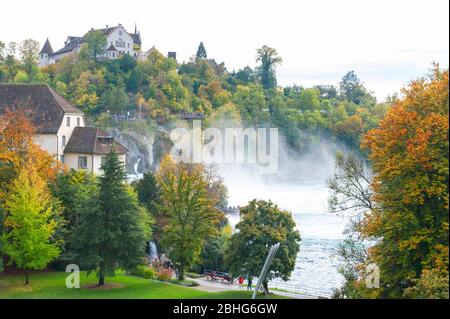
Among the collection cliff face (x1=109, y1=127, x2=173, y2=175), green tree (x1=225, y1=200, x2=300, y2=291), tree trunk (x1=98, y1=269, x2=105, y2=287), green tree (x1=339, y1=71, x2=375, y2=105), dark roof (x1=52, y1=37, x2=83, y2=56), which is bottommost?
tree trunk (x1=98, y1=269, x2=105, y2=287)

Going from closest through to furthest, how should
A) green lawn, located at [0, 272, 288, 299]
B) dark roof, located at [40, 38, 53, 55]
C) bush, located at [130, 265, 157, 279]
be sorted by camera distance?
green lawn, located at [0, 272, 288, 299] → bush, located at [130, 265, 157, 279] → dark roof, located at [40, 38, 53, 55]

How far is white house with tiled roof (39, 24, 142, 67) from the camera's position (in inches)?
4633

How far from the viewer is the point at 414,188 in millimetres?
20641

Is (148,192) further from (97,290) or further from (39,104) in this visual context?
(97,290)

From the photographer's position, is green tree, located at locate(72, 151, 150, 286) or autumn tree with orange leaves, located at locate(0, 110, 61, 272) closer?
green tree, located at locate(72, 151, 150, 286)

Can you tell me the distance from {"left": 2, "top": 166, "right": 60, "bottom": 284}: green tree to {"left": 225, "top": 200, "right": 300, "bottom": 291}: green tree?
787cm

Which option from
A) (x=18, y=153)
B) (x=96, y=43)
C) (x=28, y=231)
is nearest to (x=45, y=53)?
(x=96, y=43)

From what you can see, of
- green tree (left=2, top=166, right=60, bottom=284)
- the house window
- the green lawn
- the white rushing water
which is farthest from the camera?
the house window

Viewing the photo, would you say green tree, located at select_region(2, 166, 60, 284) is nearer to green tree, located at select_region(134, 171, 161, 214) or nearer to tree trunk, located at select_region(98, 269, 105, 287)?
tree trunk, located at select_region(98, 269, 105, 287)

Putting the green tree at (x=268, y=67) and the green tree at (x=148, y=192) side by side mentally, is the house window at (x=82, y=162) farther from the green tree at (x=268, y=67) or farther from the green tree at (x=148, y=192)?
the green tree at (x=268, y=67)

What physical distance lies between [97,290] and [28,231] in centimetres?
389

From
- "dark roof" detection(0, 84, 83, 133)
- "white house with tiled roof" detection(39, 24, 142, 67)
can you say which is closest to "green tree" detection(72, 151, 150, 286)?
"dark roof" detection(0, 84, 83, 133)
